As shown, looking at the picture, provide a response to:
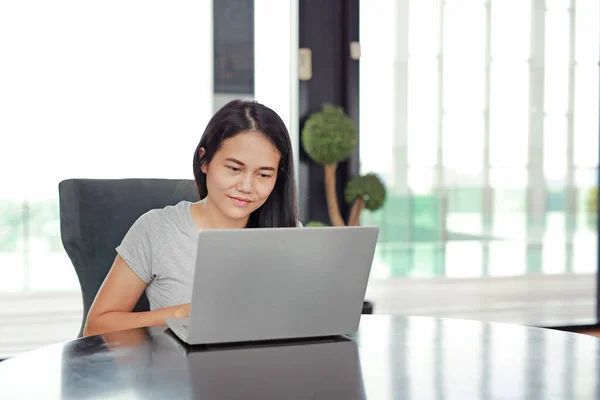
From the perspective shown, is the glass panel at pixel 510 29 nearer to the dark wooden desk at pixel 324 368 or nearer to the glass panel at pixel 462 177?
the glass panel at pixel 462 177

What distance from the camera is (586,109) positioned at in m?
4.66

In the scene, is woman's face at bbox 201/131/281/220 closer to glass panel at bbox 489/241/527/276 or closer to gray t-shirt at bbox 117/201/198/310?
gray t-shirt at bbox 117/201/198/310

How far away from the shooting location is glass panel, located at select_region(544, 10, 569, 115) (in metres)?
4.54

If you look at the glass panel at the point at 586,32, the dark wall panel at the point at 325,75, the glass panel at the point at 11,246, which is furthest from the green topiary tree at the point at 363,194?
the glass panel at the point at 586,32

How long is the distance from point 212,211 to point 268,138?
217mm

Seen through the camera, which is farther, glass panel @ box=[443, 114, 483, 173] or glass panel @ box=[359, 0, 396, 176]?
glass panel @ box=[443, 114, 483, 173]

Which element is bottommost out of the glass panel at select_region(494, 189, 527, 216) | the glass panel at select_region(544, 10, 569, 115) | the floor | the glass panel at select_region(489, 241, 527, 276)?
the floor

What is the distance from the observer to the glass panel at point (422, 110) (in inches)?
168

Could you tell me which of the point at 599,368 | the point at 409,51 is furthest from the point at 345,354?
the point at 409,51

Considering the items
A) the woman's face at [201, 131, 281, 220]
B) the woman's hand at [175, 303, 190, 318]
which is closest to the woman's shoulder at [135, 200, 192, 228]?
the woman's face at [201, 131, 281, 220]

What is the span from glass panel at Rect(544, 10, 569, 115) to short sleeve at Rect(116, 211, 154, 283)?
3368 millimetres

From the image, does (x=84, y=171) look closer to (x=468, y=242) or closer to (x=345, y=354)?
(x=468, y=242)

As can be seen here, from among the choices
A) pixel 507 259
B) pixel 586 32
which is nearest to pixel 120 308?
pixel 507 259

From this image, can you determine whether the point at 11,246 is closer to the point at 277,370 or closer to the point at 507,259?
the point at 507,259
